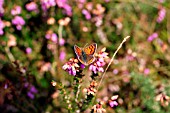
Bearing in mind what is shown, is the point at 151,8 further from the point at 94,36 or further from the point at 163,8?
the point at 94,36

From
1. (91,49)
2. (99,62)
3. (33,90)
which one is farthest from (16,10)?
(91,49)

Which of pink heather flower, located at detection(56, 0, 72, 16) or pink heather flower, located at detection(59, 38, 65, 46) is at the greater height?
pink heather flower, located at detection(56, 0, 72, 16)

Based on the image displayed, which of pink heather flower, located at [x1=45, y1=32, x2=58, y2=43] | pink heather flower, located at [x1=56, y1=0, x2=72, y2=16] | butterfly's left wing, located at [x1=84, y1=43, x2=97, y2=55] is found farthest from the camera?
pink heather flower, located at [x1=56, y1=0, x2=72, y2=16]

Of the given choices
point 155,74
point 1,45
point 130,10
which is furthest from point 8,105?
point 130,10

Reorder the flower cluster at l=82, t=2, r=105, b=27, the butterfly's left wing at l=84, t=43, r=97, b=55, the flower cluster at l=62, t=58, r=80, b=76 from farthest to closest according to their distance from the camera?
the flower cluster at l=82, t=2, r=105, b=27 → the flower cluster at l=62, t=58, r=80, b=76 → the butterfly's left wing at l=84, t=43, r=97, b=55

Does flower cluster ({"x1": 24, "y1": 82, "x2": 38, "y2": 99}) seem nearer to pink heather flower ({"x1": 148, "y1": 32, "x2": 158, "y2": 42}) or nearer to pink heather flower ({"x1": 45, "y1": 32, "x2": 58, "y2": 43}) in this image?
pink heather flower ({"x1": 45, "y1": 32, "x2": 58, "y2": 43})

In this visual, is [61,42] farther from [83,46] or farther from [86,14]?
[86,14]

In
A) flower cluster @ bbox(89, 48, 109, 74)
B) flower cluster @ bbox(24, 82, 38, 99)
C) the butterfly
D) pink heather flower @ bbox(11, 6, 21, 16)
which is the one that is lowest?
the butterfly

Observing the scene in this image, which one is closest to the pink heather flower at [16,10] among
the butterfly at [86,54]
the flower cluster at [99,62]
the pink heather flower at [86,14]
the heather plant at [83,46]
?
the heather plant at [83,46]

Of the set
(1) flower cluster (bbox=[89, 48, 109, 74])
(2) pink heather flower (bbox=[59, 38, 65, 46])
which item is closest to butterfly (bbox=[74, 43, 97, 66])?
(1) flower cluster (bbox=[89, 48, 109, 74])
